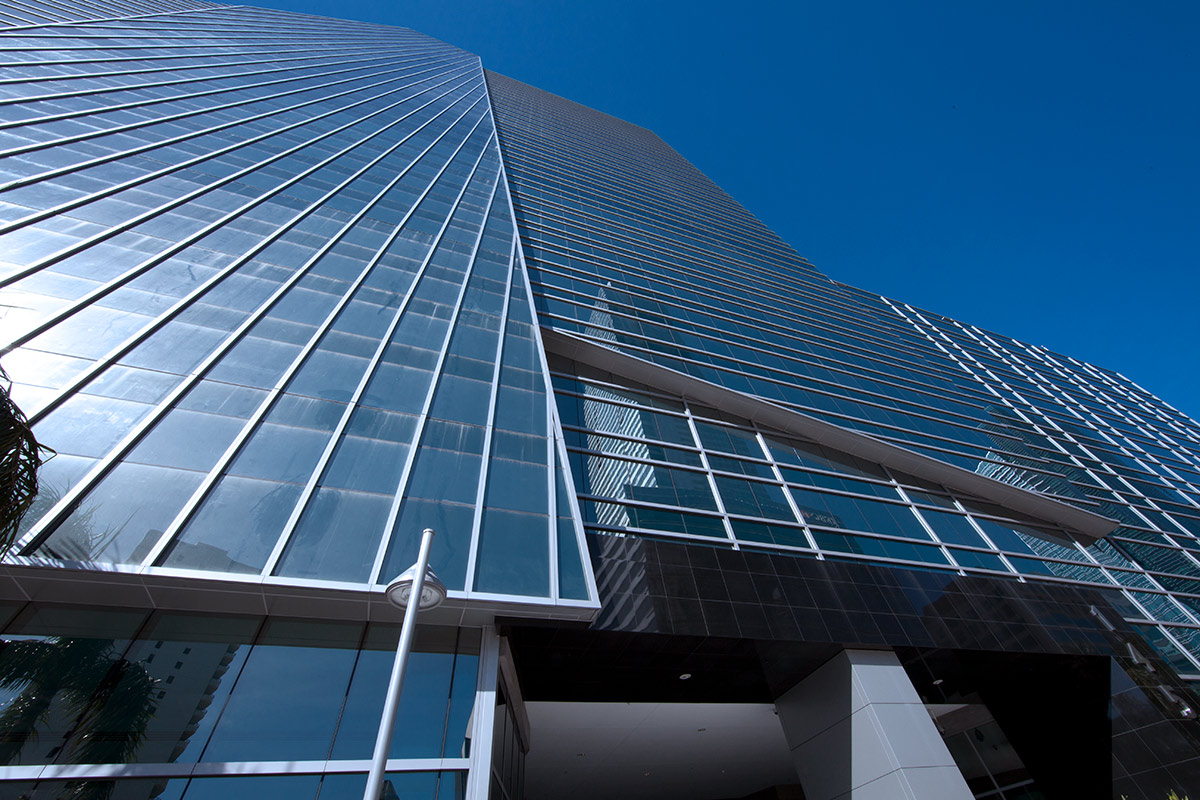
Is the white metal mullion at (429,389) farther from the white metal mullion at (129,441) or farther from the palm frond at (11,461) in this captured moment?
the palm frond at (11,461)

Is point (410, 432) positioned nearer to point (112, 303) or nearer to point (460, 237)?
point (112, 303)

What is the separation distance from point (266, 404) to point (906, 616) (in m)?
15.2

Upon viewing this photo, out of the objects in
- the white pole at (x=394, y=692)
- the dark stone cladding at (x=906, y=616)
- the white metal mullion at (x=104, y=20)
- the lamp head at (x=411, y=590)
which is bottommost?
the white pole at (x=394, y=692)

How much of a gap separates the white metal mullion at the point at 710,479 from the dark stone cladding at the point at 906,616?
1691 millimetres

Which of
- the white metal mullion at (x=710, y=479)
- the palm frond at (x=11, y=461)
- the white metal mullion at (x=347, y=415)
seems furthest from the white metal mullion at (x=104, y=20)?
the white metal mullion at (x=710, y=479)

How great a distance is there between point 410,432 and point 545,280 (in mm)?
15425

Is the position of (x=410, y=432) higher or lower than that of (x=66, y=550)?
higher

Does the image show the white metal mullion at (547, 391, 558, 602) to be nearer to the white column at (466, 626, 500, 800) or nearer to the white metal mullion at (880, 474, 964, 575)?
the white column at (466, 626, 500, 800)

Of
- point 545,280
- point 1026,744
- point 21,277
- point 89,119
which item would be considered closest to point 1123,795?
point 1026,744

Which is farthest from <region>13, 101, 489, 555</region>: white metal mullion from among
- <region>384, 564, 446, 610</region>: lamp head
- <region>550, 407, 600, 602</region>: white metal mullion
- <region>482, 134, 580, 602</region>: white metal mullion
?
<region>550, 407, 600, 602</region>: white metal mullion

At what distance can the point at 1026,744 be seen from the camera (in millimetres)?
15930

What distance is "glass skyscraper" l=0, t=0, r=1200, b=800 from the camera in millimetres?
8117

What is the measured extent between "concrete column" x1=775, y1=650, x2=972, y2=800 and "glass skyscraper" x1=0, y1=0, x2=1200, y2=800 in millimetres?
91

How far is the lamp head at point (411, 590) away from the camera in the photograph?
20.1 feet
